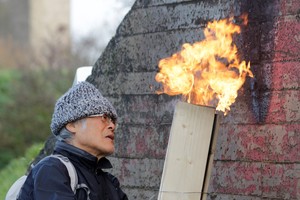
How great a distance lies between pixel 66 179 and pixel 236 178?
66.3 inches

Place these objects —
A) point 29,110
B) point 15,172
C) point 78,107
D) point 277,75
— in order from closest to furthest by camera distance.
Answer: point 78,107, point 277,75, point 15,172, point 29,110

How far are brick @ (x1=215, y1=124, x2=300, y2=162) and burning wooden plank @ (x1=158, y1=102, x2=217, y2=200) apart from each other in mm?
929

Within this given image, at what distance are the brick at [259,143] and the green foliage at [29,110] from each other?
11.2m

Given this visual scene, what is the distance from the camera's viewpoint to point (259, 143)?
18.7 feet

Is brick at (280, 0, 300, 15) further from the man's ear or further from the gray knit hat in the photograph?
the man's ear

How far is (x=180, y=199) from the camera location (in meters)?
4.79

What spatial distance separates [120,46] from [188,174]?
2247 millimetres

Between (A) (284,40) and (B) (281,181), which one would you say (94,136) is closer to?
(B) (281,181)

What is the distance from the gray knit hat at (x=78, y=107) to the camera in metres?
4.86

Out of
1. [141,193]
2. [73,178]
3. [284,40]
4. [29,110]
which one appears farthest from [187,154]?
[29,110]

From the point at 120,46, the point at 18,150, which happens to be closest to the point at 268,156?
the point at 120,46

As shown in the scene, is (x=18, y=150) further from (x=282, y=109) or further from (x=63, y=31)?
(x=282, y=109)

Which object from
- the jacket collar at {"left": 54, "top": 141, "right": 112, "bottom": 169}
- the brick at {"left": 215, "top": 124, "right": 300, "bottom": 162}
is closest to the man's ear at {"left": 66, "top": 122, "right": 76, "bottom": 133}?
the jacket collar at {"left": 54, "top": 141, "right": 112, "bottom": 169}

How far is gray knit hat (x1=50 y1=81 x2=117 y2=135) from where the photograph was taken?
486 centimetres
